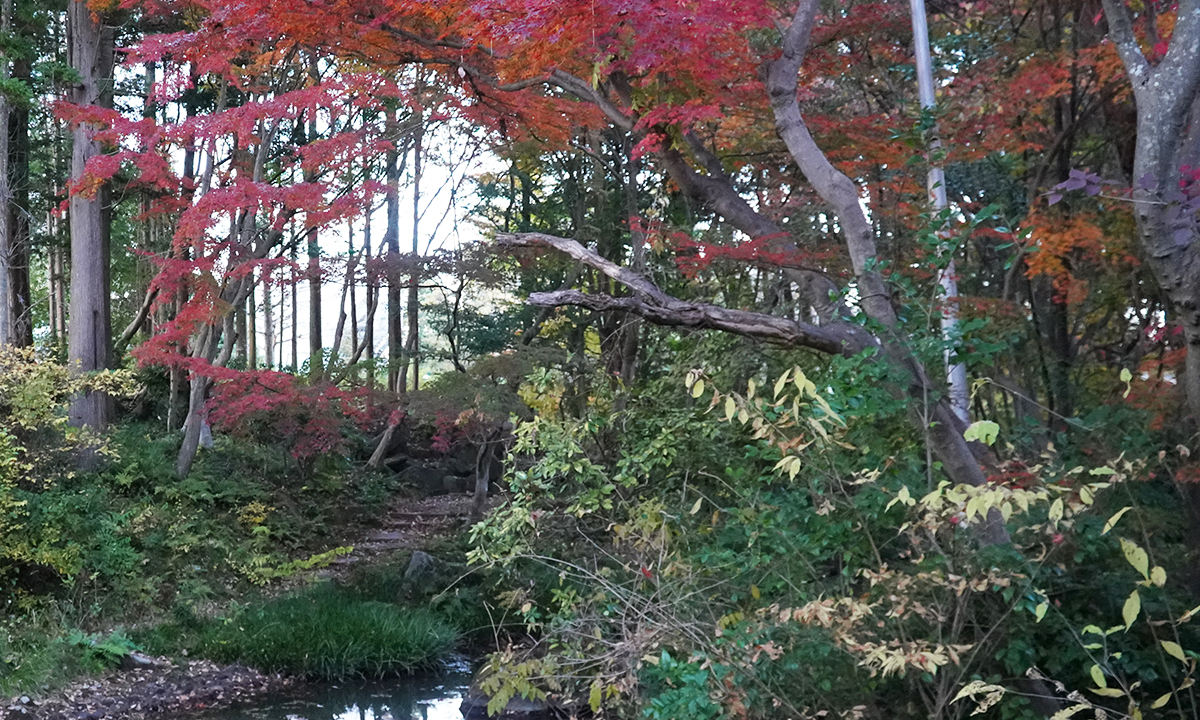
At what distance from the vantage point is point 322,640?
782 centimetres

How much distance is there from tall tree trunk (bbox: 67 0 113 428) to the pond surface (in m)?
4.35

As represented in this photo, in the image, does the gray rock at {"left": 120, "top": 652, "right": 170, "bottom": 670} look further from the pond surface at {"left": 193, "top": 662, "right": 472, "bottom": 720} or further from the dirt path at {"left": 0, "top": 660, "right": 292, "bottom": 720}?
the pond surface at {"left": 193, "top": 662, "right": 472, "bottom": 720}

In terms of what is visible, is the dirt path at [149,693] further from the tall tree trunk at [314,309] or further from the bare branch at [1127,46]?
the bare branch at [1127,46]

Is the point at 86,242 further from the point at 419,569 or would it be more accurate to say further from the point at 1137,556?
the point at 1137,556

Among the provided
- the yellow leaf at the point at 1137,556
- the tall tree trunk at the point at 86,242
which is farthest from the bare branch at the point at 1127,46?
the tall tree trunk at the point at 86,242

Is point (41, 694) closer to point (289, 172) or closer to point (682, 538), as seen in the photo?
point (682, 538)

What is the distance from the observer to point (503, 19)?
558 cm

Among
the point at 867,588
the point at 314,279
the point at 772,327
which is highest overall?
the point at 314,279

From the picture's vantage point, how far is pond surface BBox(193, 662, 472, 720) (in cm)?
705

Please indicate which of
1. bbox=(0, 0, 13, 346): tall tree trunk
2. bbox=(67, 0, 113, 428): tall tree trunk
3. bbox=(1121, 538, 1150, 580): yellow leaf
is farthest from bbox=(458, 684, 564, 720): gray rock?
bbox=(0, 0, 13, 346): tall tree trunk

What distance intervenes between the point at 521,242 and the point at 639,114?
178cm

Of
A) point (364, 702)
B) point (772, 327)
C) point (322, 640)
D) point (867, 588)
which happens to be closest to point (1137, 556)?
point (867, 588)

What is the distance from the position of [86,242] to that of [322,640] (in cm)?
541

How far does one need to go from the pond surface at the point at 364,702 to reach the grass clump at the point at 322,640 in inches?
5.7
